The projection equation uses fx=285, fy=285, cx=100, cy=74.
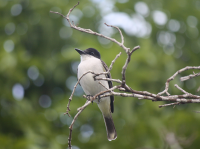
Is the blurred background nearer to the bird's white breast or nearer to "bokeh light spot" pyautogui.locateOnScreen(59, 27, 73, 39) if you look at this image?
"bokeh light spot" pyautogui.locateOnScreen(59, 27, 73, 39)

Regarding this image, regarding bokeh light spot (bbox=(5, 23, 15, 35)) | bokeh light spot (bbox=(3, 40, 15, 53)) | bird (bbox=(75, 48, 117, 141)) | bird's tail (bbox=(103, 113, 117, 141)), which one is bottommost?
bird's tail (bbox=(103, 113, 117, 141))

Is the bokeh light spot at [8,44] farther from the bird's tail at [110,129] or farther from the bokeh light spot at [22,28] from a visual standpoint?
the bird's tail at [110,129]

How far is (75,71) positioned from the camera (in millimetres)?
7062

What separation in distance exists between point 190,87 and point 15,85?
395 cm

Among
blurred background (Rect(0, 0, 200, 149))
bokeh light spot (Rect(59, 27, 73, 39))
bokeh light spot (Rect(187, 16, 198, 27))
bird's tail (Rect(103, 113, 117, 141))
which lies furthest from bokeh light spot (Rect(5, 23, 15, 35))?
bokeh light spot (Rect(187, 16, 198, 27))

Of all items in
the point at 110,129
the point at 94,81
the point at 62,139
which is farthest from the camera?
the point at 62,139

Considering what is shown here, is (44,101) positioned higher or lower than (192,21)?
lower

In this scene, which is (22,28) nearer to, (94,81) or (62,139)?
(62,139)

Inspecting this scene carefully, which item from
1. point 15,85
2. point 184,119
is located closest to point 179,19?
point 184,119

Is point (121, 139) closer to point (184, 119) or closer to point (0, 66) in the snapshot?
point (184, 119)

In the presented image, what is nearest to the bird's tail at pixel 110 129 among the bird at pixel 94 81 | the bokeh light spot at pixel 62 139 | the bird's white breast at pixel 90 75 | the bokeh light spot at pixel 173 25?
the bird at pixel 94 81

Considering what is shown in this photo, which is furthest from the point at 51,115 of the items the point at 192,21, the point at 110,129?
the point at 192,21

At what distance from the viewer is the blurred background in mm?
5223

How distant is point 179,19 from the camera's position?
24.0 ft
